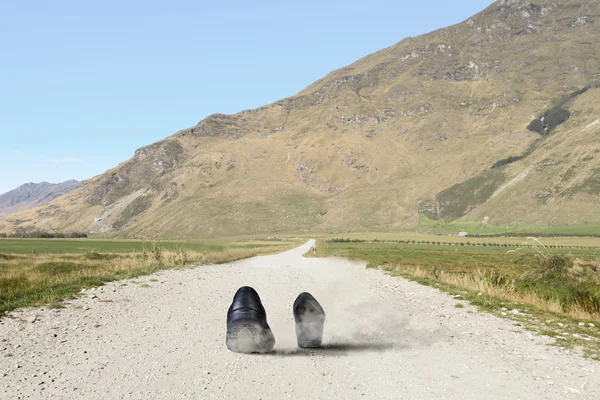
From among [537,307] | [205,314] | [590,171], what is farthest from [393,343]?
Result: [590,171]

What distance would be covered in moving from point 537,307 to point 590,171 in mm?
190029

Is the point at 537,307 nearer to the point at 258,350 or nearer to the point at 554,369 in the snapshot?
the point at 554,369

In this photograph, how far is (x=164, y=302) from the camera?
658 inches

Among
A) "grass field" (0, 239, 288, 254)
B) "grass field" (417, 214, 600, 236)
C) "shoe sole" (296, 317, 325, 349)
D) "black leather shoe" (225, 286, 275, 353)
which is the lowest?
"grass field" (417, 214, 600, 236)

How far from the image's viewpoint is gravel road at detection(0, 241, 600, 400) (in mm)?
7743

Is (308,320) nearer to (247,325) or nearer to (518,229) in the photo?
(247,325)

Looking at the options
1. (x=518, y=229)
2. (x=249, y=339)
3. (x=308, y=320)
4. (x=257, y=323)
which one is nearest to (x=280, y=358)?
(x=249, y=339)

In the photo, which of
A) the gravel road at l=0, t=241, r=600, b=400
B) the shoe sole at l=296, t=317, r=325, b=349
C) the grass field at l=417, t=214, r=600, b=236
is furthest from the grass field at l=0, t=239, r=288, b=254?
the grass field at l=417, t=214, r=600, b=236

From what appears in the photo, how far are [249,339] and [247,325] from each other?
20.2 inches

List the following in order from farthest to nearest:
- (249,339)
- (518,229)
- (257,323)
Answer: (518,229), (249,339), (257,323)

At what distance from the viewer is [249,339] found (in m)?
9.60

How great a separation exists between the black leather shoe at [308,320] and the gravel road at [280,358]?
290 millimetres

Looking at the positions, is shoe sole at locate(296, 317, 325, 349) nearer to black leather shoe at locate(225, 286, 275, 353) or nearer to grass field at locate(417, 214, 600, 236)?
black leather shoe at locate(225, 286, 275, 353)

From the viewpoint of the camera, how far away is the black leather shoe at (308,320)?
9406 millimetres
